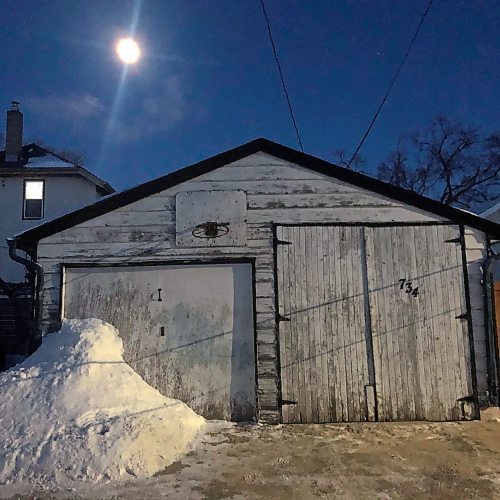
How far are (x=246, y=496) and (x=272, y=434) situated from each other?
2.13 meters

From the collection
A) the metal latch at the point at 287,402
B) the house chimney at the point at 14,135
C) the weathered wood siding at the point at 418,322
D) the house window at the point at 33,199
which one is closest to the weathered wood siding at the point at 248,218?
the weathered wood siding at the point at 418,322

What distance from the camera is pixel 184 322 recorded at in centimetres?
750

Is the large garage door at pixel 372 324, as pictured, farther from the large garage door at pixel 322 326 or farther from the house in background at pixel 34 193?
the house in background at pixel 34 193

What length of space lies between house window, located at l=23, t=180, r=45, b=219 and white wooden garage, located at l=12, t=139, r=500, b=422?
11046 millimetres

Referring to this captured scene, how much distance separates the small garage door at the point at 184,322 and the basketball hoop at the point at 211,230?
1.69 feet

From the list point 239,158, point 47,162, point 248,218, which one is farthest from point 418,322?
point 47,162

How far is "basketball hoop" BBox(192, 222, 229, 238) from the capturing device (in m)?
7.68

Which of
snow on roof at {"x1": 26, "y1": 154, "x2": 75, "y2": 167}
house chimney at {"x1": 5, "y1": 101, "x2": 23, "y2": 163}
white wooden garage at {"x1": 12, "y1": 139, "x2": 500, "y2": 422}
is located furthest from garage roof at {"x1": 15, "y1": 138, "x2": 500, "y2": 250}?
house chimney at {"x1": 5, "y1": 101, "x2": 23, "y2": 163}

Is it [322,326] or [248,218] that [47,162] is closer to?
[248,218]

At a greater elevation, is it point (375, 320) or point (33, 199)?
point (33, 199)

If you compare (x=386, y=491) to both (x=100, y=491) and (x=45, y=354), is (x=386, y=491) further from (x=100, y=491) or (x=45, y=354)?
(x=45, y=354)

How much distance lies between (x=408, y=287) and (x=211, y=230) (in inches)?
132

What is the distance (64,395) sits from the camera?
610cm

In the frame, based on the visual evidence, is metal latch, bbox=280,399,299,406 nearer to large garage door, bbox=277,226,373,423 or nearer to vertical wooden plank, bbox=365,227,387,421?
large garage door, bbox=277,226,373,423
